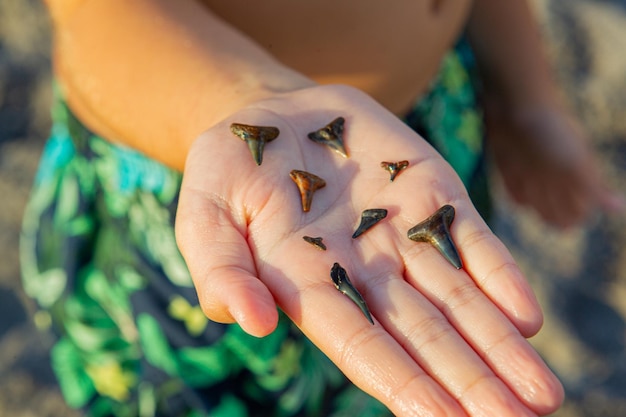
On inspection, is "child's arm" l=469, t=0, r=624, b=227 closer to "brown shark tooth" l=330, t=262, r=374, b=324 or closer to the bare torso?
the bare torso

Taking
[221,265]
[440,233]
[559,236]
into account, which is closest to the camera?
[221,265]

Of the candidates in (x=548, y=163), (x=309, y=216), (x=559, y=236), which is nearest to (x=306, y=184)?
(x=309, y=216)

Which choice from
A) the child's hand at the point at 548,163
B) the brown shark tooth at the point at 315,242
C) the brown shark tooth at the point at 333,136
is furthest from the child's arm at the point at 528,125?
the brown shark tooth at the point at 315,242

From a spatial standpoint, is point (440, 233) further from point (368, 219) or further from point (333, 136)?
point (333, 136)

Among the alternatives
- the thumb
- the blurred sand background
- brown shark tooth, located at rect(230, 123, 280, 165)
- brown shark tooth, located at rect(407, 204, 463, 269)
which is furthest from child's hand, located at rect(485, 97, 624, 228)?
the thumb

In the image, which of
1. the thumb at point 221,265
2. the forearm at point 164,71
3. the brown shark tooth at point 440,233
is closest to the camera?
the thumb at point 221,265

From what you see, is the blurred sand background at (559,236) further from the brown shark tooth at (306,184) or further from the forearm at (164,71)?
the brown shark tooth at (306,184)
